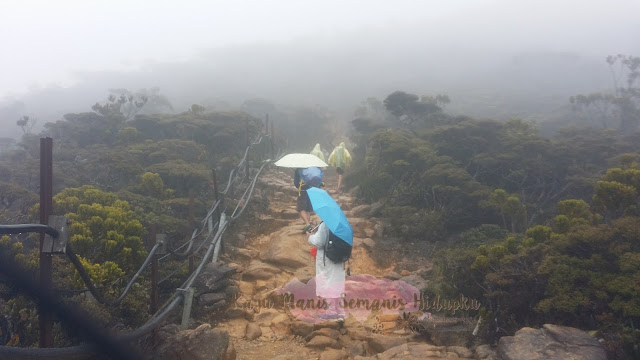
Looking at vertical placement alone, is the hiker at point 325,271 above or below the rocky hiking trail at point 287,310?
above

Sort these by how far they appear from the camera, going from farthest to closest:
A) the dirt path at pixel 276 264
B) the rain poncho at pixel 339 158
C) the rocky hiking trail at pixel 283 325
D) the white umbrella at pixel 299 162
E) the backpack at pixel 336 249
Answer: the rain poncho at pixel 339 158 → the white umbrella at pixel 299 162 → the dirt path at pixel 276 264 → the backpack at pixel 336 249 → the rocky hiking trail at pixel 283 325

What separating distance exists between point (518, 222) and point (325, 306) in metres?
5.18

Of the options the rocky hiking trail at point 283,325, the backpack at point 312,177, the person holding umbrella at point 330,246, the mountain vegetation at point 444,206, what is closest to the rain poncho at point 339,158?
the mountain vegetation at point 444,206

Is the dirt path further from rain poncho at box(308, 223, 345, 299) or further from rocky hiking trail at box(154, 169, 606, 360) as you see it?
rain poncho at box(308, 223, 345, 299)

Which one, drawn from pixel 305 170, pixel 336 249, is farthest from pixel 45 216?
pixel 305 170

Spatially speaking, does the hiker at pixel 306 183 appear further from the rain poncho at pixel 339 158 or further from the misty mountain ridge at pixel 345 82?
the misty mountain ridge at pixel 345 82

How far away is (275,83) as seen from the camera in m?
48.1

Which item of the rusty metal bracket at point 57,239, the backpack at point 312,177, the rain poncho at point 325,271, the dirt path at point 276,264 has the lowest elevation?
the dirt path at point 276,264

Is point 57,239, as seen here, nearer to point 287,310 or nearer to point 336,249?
point 336,249

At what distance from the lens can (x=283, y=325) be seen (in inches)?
174

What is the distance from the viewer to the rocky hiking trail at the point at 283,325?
3523 millimetres

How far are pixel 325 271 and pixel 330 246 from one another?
0.37 metres

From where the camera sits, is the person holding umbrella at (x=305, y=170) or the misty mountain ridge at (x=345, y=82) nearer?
the person holding umbrella at (x=305, y=170)

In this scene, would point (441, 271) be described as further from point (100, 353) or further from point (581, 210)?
point (100, 353)
